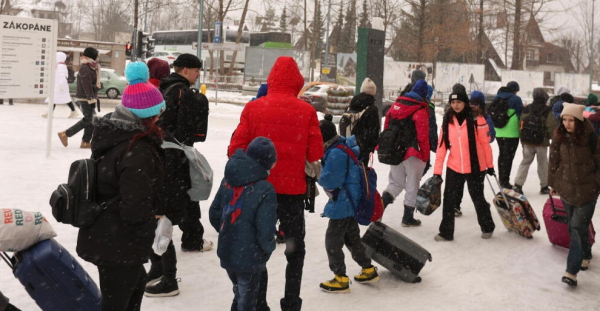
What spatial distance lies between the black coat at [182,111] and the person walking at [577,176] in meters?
3.32

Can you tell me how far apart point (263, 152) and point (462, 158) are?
3.90m

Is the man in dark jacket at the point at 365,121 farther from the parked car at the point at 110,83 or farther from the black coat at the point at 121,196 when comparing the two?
the parked car at the point at 110,83

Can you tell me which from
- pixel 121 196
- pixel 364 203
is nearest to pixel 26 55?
pixel 364 203

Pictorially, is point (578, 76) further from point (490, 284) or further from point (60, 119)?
point (490, 284)

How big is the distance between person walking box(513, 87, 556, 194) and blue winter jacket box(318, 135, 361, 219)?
5.86 metres

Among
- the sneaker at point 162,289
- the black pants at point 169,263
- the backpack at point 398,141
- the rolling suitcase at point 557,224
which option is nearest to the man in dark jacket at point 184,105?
the black pants at point 169,263

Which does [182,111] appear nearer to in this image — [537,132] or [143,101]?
[143,101]

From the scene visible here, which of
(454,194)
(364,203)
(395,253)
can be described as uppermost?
(364,203)

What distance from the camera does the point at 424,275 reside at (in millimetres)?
6398

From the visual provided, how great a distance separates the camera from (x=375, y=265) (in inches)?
259

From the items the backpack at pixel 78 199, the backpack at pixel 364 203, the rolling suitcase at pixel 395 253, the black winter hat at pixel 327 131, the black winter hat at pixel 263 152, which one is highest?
the black winter hat at pixel 327 131

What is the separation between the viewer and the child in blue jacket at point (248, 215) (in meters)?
4.24

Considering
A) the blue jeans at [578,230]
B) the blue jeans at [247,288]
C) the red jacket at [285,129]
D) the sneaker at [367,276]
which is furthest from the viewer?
the blue jeans at [578,230]

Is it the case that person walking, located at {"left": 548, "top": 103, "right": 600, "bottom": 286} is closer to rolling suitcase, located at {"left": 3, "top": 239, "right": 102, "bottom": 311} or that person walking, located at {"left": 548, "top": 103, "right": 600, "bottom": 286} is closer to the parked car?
rolling suitcase, located at {"left": 3, "top": 239, "right": 102, "bottom": 311}
